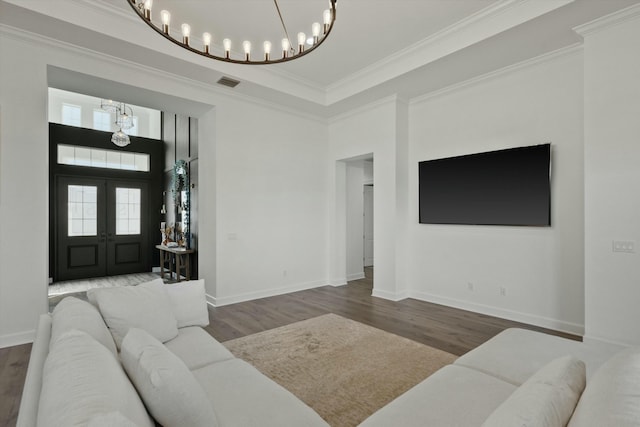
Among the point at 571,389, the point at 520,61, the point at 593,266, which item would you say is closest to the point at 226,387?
the point at 571,389

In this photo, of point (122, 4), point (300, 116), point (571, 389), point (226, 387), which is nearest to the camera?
point (571, 389)

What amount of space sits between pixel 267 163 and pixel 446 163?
2844 mm

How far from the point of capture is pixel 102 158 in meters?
7.48

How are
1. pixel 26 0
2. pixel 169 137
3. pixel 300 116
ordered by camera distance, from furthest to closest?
pixel 169 137, pixel 300 116, pixel 26 0

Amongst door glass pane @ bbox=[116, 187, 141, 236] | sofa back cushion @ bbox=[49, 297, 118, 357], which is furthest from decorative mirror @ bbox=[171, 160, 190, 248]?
sofa back cushion @ bbox=[49, 297, 118, 357]

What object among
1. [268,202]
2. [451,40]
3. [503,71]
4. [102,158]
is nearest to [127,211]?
[102,158]

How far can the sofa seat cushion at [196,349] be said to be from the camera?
6.38 ft

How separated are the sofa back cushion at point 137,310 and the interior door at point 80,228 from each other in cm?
612

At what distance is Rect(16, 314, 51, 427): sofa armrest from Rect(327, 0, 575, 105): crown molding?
4.41 m

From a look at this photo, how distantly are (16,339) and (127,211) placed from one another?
4.83 meters

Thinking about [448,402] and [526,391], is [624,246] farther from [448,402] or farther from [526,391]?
[526,391]

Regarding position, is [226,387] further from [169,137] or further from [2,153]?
[169,137]

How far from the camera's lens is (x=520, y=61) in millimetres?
4008

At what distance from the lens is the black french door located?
22.6 feet
